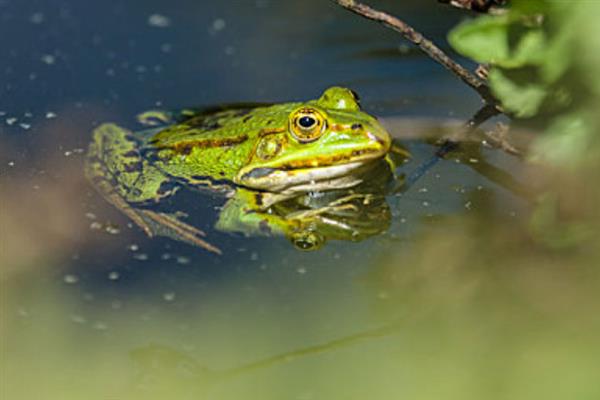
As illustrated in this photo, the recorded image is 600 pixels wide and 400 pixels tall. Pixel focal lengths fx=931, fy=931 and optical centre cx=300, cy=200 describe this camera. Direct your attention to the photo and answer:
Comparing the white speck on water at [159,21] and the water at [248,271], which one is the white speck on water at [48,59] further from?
the white speck on water at [159,21]

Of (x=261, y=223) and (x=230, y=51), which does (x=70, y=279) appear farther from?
(x=230, y=51)

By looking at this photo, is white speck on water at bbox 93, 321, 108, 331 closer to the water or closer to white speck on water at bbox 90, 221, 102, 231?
the water

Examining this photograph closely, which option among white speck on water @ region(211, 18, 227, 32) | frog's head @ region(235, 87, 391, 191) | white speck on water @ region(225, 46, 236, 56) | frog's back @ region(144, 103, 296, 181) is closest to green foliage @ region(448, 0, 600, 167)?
frog's head @ region(235, 87, 391, 191)

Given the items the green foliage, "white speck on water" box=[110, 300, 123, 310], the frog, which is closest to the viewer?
the green foliage

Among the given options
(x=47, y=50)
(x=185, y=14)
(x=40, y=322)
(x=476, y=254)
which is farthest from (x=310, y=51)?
(x=40, y=322)

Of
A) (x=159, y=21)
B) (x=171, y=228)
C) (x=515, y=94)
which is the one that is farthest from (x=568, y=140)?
(x=159, y=21)

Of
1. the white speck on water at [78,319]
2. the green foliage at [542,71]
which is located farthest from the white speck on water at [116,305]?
the green foliage at [542,71]
